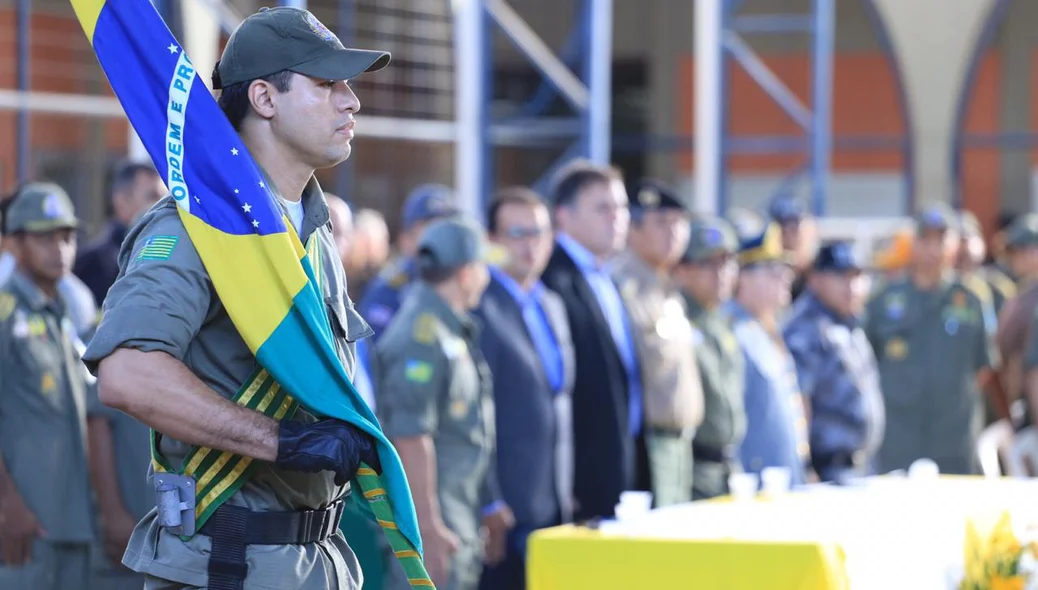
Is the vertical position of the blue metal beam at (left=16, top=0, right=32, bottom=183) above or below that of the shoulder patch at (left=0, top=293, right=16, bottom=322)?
above

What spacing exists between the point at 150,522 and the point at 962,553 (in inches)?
125

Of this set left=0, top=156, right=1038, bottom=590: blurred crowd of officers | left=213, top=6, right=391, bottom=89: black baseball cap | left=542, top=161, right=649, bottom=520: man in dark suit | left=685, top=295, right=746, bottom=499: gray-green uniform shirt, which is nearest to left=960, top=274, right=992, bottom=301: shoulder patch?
left=0, top=156, right=1038, bottom=590: blurred crowd of officers

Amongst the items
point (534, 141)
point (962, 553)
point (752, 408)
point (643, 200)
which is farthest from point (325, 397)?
point (534, 141)

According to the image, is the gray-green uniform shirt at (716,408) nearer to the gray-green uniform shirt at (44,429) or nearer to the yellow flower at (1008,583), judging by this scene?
the yellow flower at (1008,583)

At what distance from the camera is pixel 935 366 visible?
9766 millimetres

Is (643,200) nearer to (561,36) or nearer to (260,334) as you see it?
(260,334)

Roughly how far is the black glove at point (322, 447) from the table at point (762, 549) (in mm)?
1935

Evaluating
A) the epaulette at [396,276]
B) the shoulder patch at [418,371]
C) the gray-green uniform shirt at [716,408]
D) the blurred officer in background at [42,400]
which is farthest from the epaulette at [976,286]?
the blurred officer in background at [42,400]

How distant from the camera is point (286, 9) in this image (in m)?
3.06

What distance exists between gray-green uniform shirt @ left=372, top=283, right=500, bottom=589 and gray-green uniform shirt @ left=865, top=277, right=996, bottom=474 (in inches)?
162

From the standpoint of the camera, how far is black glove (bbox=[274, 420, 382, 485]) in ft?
9.27

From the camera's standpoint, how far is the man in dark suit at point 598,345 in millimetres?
6840

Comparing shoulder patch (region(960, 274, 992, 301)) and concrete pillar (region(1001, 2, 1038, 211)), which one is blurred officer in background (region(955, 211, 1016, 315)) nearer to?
shoulder patch (region(960, 274, 992, 301))

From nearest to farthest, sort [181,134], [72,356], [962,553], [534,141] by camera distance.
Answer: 1. [181,134]
2. [962,553]
3. [72,356]
4. [534,141]
